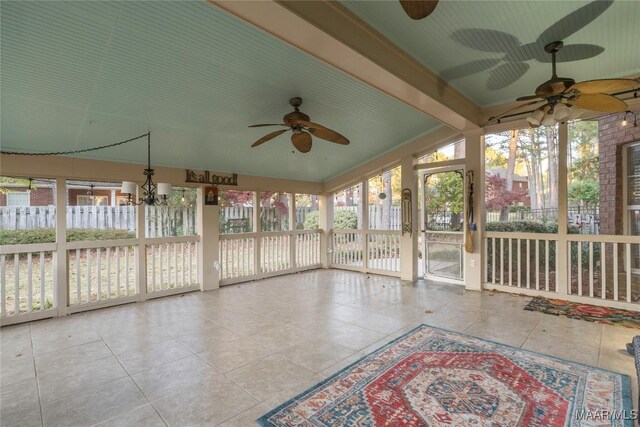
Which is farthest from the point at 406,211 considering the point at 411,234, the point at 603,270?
the point at 603,270

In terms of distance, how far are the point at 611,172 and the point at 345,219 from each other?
187 inches

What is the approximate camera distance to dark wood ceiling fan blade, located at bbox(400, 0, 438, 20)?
153 cm

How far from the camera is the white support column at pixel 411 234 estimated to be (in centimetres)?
607

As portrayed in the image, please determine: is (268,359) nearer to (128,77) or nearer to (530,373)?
(530,373)

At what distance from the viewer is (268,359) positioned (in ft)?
9.41

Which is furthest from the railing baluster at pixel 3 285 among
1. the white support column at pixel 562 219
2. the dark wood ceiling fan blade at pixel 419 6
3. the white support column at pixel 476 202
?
the white support column at pixel 562 219

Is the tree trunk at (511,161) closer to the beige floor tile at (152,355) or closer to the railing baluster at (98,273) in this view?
the beige floor tile at (152,355)

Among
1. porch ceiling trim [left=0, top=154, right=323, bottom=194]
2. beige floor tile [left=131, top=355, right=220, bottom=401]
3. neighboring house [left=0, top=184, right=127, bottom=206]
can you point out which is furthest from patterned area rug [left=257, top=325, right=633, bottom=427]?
neighboring house [left=0, top=184, right=127, bottom=206]

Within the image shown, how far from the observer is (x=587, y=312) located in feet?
13.3

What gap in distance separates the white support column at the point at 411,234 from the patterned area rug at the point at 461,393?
318cm

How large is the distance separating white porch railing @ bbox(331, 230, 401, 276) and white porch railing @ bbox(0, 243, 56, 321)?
5237 mm

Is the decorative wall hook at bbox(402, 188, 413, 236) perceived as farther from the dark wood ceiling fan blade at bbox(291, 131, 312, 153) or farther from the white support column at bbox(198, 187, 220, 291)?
the white support column at bbox(198, 187, 220, 291)

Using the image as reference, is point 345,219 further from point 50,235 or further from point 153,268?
point 50,235

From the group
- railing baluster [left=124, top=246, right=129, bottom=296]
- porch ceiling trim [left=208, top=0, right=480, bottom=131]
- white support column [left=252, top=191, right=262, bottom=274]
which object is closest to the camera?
porch ceiling trim [left=208, top=0, right=480, bottom=131]
